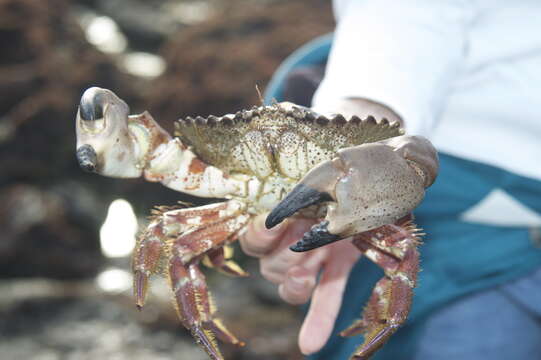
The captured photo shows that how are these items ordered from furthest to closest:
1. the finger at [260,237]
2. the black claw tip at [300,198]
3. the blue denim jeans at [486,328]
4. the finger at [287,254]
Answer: the blue denim jeans at [486,328] < the finger at [287,254] < the finger at [260,237] < the black claw tip at [300,198]

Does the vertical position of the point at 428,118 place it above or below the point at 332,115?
below

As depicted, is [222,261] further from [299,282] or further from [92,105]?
[92,105]

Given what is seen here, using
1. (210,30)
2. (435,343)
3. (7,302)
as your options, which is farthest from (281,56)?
(435,343)

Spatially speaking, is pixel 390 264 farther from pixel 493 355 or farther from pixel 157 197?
pixel 157 197

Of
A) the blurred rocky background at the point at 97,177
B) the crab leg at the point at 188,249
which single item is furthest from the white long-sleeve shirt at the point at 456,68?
the blurred rocky background at the point at 97,177

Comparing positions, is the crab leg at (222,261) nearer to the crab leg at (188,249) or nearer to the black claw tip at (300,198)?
the crab leg at (188,249)

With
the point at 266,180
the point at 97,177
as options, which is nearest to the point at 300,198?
the point at 266,180

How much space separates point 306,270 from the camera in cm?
160

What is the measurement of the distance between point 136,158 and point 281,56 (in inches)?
180

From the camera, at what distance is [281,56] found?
5.85m

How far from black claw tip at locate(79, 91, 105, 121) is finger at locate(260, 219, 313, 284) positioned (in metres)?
0.59

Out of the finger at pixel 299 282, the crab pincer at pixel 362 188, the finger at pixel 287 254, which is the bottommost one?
the finger at pixel 299 282

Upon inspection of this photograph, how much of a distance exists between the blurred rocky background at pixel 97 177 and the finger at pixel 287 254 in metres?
2.27

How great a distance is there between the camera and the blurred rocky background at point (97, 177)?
4125 millimetres
